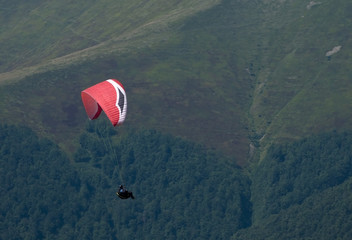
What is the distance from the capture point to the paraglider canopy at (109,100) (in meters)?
93.4

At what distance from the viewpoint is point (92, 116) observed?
10262 cm

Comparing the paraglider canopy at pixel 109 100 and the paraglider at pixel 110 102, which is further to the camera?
the paraglider canopy at pixel 109 100

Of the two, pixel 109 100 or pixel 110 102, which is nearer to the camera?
pixel 110 102

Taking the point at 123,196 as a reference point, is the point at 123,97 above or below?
above

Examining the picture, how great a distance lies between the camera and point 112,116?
305ft

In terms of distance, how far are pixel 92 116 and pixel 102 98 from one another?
24.8 feet

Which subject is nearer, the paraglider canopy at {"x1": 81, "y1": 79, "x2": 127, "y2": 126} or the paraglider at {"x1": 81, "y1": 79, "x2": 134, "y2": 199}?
the paraglider at {"x1": 81, "y1": 79, "x2": 134, "y2": 199}

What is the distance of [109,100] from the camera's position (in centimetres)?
9562

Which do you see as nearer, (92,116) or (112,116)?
(112,116)

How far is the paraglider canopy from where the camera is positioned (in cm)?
9338

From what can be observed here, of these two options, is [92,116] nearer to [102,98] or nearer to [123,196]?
[102,98]

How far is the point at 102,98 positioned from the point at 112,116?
3.93 m

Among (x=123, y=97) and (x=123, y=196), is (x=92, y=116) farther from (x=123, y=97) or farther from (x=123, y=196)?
(x=123, y=196)

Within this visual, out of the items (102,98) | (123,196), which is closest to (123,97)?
(102,98)
